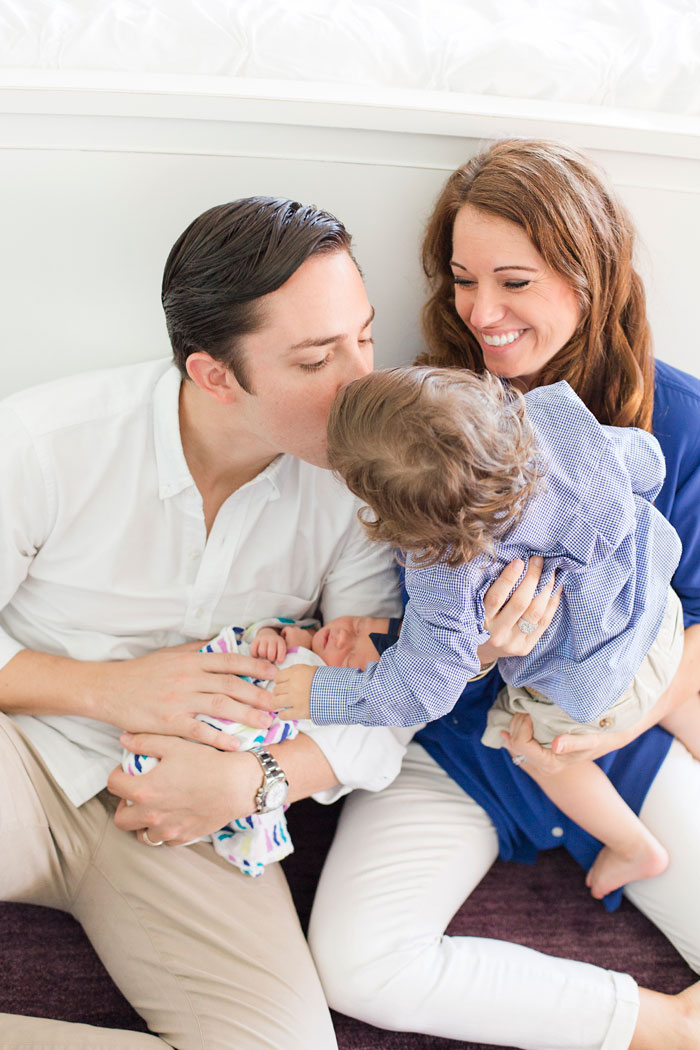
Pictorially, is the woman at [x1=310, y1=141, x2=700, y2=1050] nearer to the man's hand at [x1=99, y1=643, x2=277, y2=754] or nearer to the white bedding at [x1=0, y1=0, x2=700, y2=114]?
the white bedding at [x1=0, y1=0, x2=700, y2=114]

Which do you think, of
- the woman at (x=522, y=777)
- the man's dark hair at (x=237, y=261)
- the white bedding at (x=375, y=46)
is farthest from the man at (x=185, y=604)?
the white bedding at (x=375, y=46)

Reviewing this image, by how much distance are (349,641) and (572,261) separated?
2.28 feet

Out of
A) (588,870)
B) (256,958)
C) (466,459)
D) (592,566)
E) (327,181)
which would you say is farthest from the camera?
(588,870)

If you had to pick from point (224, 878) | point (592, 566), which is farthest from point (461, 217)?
point (224, 878)

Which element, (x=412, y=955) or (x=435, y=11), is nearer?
(x=412, y=955)

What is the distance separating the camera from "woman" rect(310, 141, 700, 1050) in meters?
1.34

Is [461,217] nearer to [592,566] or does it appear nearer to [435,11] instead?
[435,11]

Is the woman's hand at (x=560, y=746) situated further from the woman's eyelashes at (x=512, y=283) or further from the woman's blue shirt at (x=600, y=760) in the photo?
the woman's eyelashes at (x=512, y=283)

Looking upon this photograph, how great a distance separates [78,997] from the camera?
1.45 m

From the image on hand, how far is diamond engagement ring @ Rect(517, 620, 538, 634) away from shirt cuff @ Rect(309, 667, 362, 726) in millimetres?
244

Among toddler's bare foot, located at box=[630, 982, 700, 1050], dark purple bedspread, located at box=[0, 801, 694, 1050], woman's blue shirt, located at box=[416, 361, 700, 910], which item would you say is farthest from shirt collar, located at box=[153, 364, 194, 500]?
toddler's bare foot, located at box=[630, 982, 700, 1050]

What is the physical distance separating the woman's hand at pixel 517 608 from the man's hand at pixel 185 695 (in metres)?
0.40

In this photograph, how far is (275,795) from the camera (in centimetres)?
144

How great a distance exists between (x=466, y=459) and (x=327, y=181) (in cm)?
65
